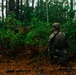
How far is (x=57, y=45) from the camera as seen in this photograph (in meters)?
9.42

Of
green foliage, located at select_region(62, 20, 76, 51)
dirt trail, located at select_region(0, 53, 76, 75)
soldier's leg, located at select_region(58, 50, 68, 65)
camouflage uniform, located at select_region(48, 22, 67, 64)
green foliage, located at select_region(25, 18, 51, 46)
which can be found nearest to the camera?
dirt trail, located at select_region(0, 53, 76, 75)

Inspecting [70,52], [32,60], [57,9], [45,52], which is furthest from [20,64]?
[57,9]

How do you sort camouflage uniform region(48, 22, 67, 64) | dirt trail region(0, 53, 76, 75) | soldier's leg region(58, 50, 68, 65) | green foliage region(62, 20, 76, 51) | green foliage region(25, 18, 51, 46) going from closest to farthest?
dirt trail region(0, 53, 76, 75), soldier's leg region(58, 50, 68, 65), camouflage uniform region(48, 22, 67, 64), green foliage region(25, 18, 51, 46), green foliage region(62, 20, 76, 51)

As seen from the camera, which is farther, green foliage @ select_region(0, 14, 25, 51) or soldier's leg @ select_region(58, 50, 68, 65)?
green foliage @ select_region(0, 14, 25, 51)

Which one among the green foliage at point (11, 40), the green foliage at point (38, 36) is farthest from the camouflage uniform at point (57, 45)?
the green foliage at point (11, 40)

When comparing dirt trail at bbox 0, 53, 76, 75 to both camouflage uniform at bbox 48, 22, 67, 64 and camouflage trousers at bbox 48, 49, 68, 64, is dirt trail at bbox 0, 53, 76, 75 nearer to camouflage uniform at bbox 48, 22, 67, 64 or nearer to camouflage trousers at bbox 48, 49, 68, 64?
camouflage trousers at bbox 48, 49, 68, 64

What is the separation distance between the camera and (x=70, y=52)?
10406 mm

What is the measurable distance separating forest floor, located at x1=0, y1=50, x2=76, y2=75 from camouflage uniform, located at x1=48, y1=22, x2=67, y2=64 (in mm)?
355

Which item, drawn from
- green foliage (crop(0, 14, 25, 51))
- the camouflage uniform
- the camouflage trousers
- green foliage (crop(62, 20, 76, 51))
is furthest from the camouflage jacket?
green foliage (crop(0, 14, 25, 51))

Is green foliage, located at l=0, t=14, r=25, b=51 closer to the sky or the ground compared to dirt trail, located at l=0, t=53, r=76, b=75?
closer to the sky

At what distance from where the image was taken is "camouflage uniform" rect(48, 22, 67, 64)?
934 cm

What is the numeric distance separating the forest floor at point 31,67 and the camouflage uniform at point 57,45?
0.35 m

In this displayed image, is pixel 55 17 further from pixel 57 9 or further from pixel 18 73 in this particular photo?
pixel 18 73

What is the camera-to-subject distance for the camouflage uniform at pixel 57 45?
30.7 ft
